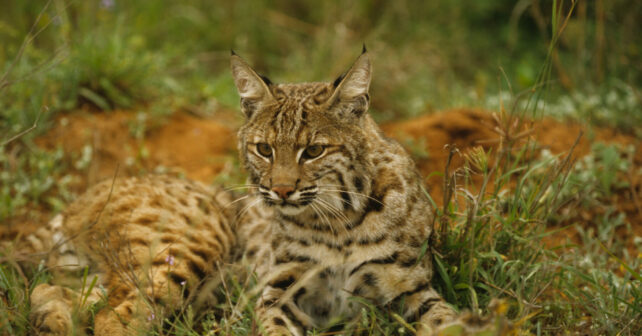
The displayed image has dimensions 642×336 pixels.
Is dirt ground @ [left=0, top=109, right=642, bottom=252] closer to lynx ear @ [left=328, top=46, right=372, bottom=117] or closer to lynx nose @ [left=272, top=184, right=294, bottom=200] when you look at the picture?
Answer: lynx ear @ [left=328, top=46, right=372, bottom=117]

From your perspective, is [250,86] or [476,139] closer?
[250,86]

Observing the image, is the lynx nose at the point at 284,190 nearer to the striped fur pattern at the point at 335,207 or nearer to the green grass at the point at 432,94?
the striped fur pattern at the point at 335,207

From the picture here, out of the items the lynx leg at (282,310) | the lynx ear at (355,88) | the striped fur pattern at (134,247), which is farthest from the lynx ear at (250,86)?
the lynx leg at (282,310)

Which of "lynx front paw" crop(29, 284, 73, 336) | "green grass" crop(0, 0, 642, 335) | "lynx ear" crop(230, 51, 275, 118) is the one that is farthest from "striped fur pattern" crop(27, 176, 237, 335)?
"lynx ear" crop(230, 51, 275, 118)

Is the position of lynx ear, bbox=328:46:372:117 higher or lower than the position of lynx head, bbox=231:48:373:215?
higher

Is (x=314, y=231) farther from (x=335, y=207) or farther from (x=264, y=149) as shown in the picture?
(x=264, y=149)

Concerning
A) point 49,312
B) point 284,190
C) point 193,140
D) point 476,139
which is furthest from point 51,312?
point 476,139

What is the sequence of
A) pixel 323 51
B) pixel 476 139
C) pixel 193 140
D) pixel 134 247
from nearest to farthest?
pixel 134 247, pixel 476 139, pixel 193 140, pixel 323 51

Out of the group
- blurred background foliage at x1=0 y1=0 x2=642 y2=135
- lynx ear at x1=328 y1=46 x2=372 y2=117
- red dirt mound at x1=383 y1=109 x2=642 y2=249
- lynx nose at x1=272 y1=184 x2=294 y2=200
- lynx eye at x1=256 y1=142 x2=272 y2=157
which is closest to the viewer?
lynx nose at x1=272 y1=184 x2=294 y2=200
